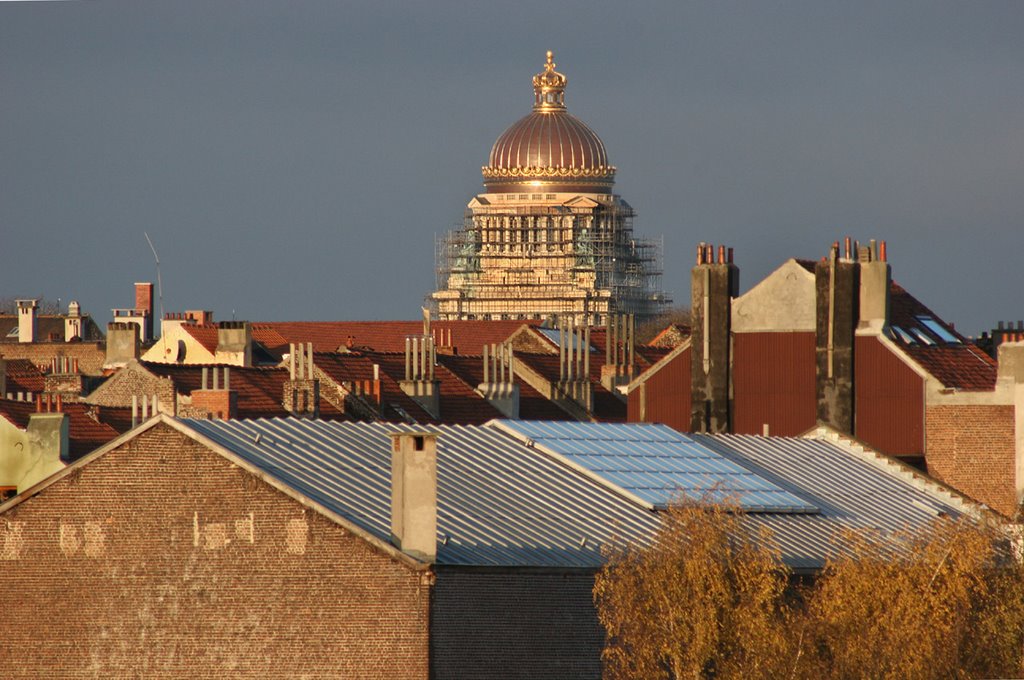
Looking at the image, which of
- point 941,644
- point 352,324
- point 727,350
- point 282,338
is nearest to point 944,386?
point 727,350

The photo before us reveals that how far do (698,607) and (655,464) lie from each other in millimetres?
12017

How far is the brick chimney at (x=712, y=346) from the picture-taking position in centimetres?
6869

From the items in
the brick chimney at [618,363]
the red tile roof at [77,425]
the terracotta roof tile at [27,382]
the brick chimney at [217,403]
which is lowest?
the red tile roof at [77,425]

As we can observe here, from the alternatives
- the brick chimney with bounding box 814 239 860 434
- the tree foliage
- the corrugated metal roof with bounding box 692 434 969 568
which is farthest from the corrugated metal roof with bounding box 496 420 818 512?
the brick chimney with bounding box 814 239 860 434

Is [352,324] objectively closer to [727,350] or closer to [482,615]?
[727,350]

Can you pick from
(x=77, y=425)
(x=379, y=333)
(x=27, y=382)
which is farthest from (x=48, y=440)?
(x=379, y=333)

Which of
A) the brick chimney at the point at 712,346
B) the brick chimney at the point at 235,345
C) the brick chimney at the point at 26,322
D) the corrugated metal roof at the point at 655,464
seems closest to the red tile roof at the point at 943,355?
the brick chimney at the point at 712,346

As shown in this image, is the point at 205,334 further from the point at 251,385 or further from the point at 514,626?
the point at 514,626

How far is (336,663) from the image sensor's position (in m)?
42.0

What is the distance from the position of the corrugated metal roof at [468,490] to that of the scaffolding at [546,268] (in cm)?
13706

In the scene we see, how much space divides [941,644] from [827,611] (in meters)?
1.69

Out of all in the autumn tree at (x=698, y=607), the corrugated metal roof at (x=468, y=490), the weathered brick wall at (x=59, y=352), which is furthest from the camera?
the weathered brick wall at (x=59, y=352)

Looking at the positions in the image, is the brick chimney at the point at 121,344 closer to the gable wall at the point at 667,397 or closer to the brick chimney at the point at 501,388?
the brick chimney at the point at 501,388

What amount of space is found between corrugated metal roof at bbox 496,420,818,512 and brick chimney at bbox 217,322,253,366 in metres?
38.2
